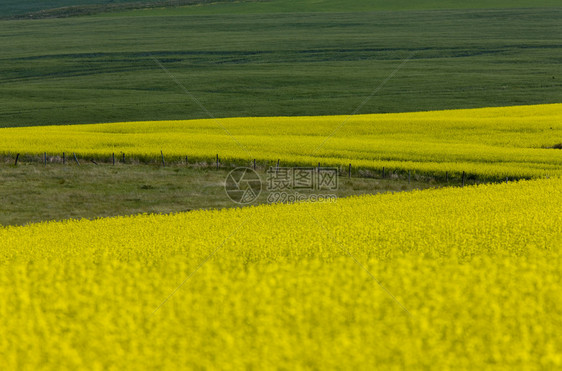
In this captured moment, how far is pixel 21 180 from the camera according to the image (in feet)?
78.2

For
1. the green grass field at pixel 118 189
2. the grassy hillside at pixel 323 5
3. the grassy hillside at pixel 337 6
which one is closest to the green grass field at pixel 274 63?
the grassy hillside at pixel 337 6

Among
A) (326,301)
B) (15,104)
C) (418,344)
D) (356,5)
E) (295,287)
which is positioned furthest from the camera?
(356,5)

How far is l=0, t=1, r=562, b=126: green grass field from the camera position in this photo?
49.5 metres

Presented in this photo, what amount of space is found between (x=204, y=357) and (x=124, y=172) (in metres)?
18.7

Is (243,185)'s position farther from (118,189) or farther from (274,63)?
(274,63)

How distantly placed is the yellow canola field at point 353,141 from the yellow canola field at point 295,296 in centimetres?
1171

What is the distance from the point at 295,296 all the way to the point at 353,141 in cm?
2118

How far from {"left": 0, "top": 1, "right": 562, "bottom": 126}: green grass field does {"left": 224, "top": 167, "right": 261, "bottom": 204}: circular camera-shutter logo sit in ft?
69.3

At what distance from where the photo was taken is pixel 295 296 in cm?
845

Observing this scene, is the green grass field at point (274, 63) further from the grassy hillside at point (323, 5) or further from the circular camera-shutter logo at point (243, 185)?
the circular camera-shutter logo at point (243, 185)

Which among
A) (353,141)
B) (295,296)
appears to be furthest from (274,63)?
(295,296)

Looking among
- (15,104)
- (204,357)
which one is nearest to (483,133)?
(204,357)

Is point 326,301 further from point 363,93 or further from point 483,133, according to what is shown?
point 363,93

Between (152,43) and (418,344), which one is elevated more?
(152,43)
